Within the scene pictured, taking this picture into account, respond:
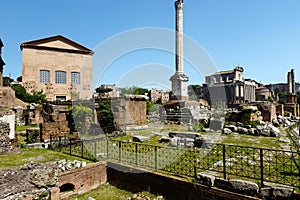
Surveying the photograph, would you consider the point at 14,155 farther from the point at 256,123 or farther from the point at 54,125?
the point at 256,123

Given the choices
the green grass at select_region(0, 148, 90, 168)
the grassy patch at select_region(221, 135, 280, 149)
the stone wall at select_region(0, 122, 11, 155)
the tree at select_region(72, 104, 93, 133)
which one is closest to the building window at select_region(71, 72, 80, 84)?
the tree at select_region(72, 104, 93, 133)

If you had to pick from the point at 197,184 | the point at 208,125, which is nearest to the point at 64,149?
the point at 197,184

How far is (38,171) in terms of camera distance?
22.0 feet

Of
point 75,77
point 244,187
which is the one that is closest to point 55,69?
point 75,77

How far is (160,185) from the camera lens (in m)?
6.26

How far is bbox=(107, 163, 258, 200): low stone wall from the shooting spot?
5285 millimetres

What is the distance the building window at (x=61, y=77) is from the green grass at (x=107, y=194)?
31271 millimetres

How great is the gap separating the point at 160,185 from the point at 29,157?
5459 mm

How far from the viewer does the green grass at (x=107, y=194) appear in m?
6.54

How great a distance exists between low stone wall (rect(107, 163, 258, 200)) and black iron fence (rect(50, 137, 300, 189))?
1.06ft

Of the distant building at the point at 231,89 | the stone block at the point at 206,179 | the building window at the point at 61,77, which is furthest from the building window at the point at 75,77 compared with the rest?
the stone block at the point at 206,179

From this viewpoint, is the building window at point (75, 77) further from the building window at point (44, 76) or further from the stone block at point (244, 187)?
the stone block at point (244, 187)

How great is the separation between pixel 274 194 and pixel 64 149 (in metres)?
8.36

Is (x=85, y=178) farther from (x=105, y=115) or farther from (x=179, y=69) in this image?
(x=179, y=69)
